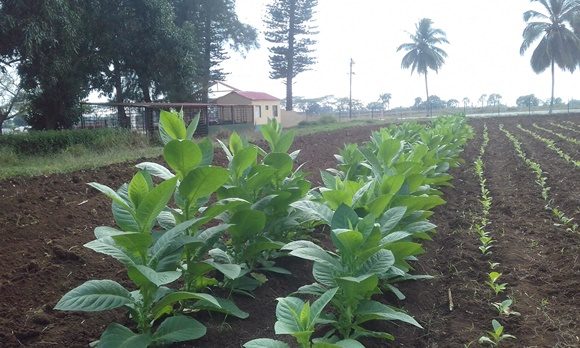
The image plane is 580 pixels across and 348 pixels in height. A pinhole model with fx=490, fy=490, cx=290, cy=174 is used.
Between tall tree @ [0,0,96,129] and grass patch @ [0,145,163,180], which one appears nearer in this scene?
grass patch @ [0,145,163,180]

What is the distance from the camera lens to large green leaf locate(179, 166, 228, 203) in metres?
2.42

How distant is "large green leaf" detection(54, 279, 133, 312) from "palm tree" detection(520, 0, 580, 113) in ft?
159

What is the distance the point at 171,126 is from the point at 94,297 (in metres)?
1.10

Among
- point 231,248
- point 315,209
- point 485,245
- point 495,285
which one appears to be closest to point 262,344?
point 315,209

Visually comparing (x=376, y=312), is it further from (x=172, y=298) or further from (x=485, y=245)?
(x=485, y=245)

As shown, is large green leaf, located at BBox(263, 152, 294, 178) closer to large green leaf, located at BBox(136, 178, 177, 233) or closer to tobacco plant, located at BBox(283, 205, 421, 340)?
tobacco plant, located at BBox(283, 205, 421, 340)

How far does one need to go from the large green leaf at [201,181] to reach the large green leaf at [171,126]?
16.6 inches

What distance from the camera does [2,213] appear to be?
185 inches

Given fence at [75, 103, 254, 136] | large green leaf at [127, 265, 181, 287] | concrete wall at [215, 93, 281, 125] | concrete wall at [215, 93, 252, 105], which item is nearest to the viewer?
large green leaf at [127, 265, 181, 287]

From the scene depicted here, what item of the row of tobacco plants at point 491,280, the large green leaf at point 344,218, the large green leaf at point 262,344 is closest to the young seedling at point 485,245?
the row of tobacco plants at point 491,280

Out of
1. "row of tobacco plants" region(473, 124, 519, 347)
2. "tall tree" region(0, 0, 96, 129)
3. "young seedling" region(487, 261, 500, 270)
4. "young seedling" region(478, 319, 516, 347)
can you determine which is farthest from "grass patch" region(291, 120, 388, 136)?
"young seedling" region(478, 319, 516, 347)

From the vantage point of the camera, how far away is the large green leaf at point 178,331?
2174 mm

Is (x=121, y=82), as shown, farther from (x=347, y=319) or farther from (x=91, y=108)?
(x=347, y=319)

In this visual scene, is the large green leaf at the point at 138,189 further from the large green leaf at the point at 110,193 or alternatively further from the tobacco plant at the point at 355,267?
the tobacco plant at the point at 355,267
